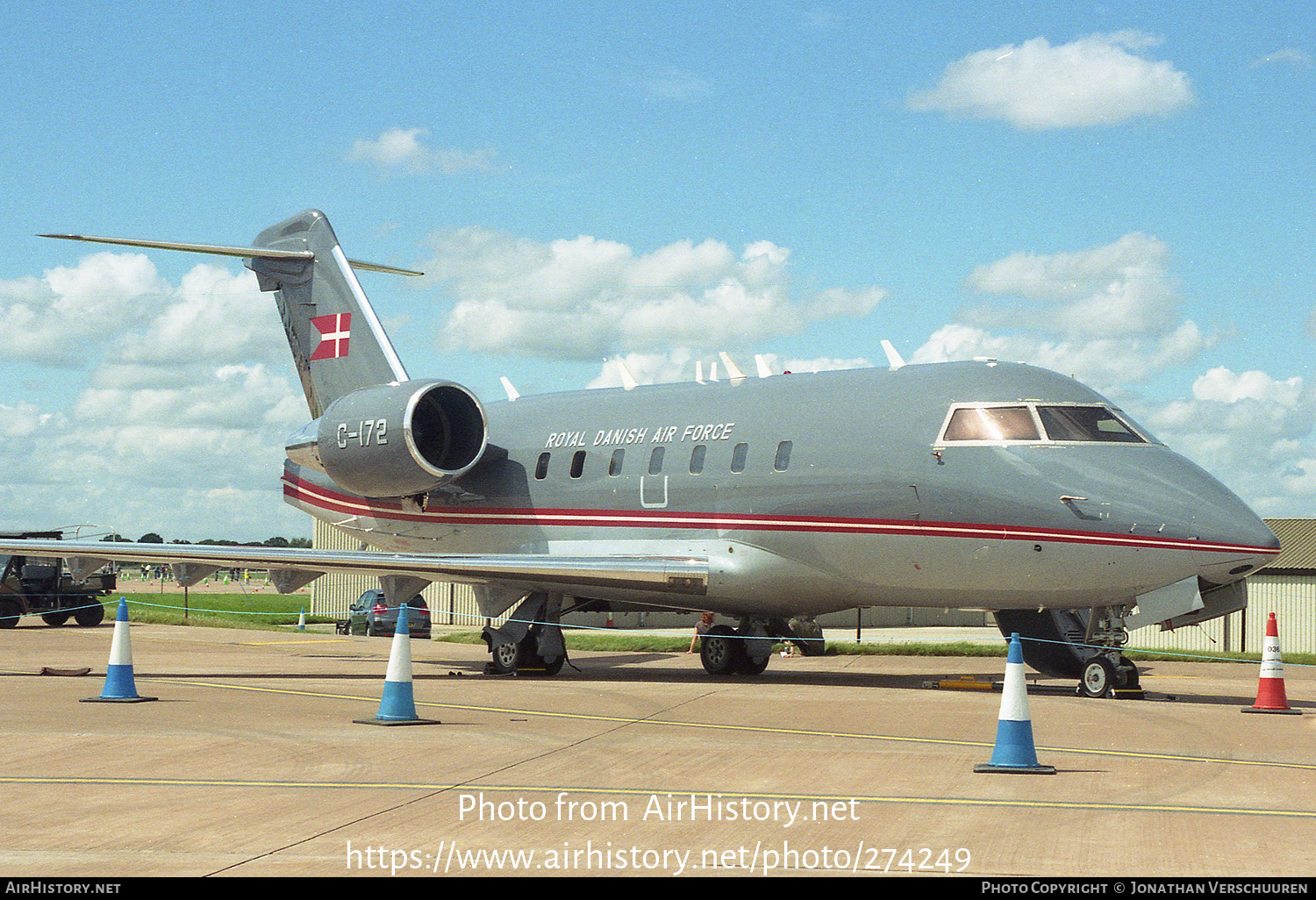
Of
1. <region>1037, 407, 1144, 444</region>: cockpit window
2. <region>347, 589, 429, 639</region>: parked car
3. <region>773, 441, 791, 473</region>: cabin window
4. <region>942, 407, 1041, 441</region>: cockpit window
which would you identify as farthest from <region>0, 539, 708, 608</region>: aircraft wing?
<region>347, 589, 429, 639</region>: parked car

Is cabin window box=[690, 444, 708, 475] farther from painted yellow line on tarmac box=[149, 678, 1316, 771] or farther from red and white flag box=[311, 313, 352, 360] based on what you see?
red and white flag box=[311, 313, 352, 360]

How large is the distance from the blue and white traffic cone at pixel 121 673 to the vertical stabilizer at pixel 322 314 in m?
9.08

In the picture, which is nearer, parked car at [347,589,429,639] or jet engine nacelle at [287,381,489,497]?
jet engine nacelle at [287,381,489,497]

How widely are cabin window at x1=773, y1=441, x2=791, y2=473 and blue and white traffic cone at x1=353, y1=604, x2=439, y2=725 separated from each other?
21.3 ft

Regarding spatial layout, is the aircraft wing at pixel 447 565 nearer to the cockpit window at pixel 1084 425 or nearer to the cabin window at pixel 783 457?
the cabin window at pixel 783 457

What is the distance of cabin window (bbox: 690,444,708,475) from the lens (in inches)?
715

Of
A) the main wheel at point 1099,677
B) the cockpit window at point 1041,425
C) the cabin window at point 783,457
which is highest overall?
the cockpit window at point 1041,425

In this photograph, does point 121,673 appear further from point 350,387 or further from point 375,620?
point 375,620

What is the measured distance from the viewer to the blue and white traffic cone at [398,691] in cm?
1172

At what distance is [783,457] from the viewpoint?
1712 centimetres

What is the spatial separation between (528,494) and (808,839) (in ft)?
46.2

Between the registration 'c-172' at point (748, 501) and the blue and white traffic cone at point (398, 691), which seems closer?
the blue and white traffic cone at point (398, 691)

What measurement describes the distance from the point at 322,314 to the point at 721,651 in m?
9.06

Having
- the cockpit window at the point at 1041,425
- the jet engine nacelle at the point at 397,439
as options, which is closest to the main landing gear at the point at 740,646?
the jet engine nacelle at the point at 397,439
